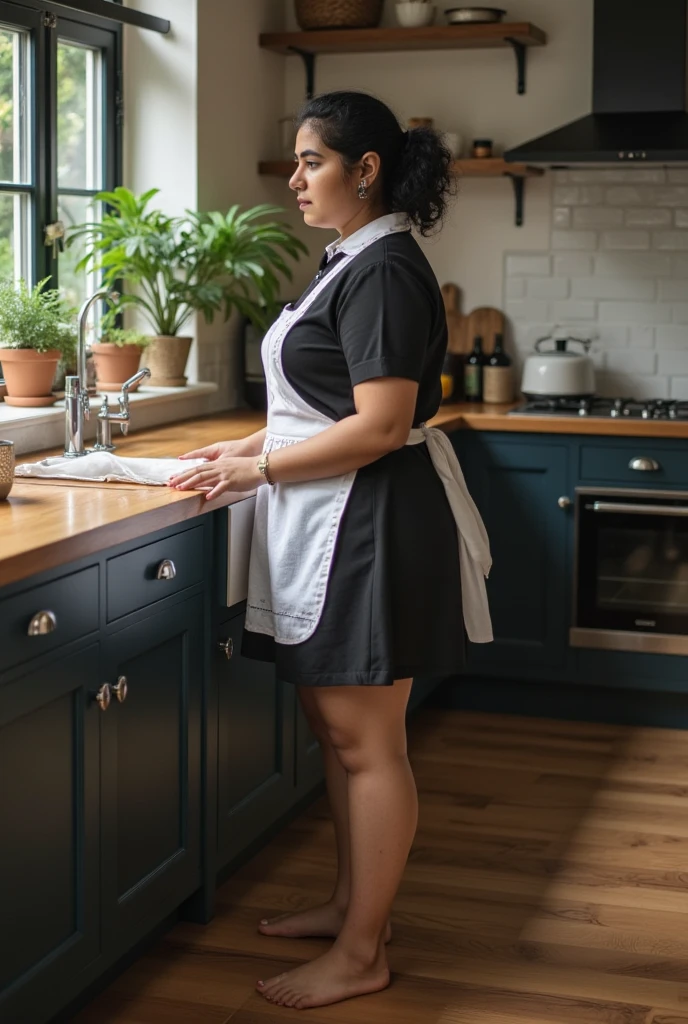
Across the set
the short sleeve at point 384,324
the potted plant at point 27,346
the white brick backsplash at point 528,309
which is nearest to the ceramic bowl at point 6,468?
the short sleeve at point 384,324

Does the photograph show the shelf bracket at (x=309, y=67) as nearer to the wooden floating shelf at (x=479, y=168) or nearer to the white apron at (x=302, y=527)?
the wooden floating shelf at (x=479, y=168)

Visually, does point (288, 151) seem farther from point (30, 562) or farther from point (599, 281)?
point (30, 562)

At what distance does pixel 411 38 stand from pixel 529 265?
853 mm

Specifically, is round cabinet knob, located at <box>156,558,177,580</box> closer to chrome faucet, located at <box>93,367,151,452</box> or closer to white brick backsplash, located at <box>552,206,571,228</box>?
chrome faucet, located at <box>93,367,151,452</box>

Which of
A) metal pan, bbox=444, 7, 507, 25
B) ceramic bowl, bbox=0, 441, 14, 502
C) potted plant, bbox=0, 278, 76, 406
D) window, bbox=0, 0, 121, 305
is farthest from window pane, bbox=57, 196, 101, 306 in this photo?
ceramic bowl, bbox=0, 441, 14, 502

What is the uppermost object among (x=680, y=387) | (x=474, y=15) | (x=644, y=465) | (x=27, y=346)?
(x=474, y=15)

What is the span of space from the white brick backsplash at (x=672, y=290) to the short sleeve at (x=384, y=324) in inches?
100

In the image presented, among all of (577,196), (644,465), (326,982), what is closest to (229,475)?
(326,982)

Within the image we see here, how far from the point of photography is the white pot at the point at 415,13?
447cm

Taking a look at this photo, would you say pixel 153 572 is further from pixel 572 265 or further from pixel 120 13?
pixel 572 265

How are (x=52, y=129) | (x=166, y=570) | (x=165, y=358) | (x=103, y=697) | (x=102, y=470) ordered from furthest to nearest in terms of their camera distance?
(x=165, y=358)
(x=52, y=129)
(x=102, y=470)
(x=166, y=570)
(x=103, y=697)

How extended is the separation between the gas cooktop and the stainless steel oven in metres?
0.25

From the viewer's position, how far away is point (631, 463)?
13.5 ft

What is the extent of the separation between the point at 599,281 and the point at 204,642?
249 centimetres
